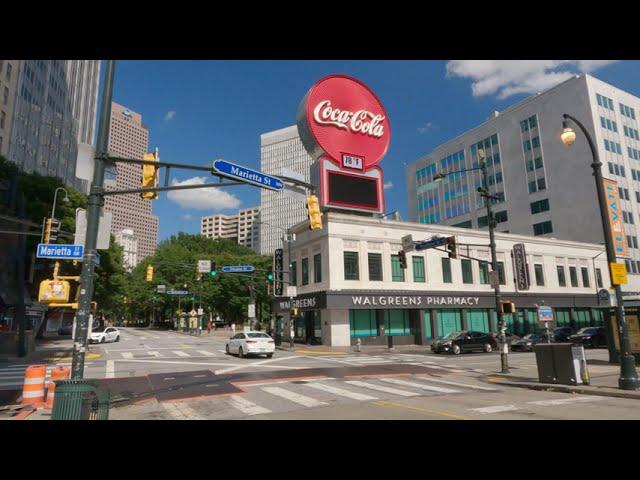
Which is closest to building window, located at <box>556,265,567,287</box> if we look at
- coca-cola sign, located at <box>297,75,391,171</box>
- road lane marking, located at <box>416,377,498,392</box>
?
coca-cola sign, located at <box>297,75,391,171</box>

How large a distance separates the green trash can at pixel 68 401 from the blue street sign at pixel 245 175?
262 inches

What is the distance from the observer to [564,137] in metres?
14.0

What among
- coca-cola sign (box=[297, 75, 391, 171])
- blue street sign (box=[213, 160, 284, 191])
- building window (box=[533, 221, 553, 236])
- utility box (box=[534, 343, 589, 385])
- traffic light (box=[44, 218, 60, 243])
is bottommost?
utility box (box=[534, 343, 589, 385])

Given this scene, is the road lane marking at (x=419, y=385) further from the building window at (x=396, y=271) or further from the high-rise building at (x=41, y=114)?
the high-rise building at (x=41, y=114)

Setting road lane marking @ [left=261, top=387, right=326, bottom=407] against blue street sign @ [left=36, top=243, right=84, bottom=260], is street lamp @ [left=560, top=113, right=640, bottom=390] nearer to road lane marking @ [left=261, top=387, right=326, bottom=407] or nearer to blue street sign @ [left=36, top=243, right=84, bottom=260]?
road lane marking @ [left=261, top=387, right=326, bottom=407]

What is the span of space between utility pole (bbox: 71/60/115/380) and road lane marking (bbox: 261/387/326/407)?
5.55 metres

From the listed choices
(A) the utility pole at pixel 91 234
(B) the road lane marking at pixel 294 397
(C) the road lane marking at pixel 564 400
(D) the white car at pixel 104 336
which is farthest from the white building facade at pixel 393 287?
(A) the utility pole at pixel 91 234

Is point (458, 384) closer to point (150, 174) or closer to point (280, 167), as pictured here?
point (150, 174)

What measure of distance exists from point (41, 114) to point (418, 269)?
7524 cm

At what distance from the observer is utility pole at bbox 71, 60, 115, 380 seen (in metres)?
9.33

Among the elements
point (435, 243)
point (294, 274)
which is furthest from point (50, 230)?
point (294, 274)

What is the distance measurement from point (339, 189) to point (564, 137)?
24.5 metres

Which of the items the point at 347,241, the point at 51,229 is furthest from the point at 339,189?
the point at 51,229
